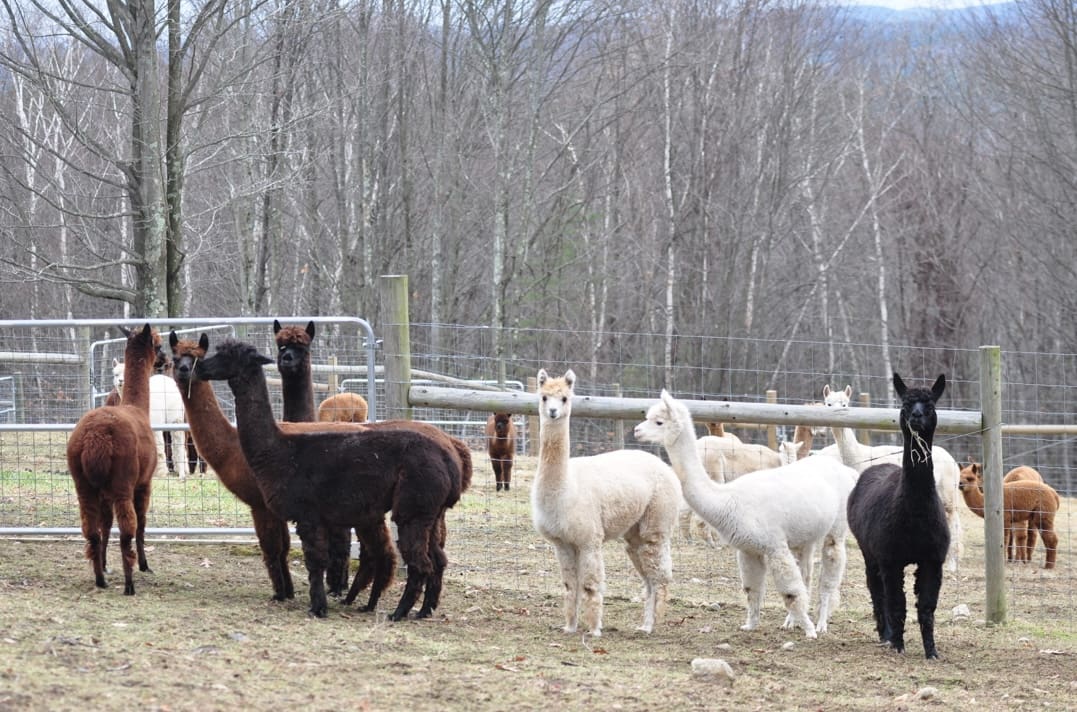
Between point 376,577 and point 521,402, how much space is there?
147 centimetres

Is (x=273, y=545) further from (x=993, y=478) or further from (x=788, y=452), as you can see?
(x=788, y=452)

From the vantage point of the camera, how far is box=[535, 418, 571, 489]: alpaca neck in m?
6.87

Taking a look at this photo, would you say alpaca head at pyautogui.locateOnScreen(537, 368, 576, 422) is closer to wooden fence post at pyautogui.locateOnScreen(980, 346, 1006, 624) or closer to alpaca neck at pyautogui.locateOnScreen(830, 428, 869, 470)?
wooden fence post at pyautogui.locateOnScreen(980, 346, 1006, 624)

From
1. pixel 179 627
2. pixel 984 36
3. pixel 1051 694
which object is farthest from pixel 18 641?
pixel 984 36

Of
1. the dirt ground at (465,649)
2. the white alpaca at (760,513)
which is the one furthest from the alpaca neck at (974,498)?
the white alpaca at (760,513)

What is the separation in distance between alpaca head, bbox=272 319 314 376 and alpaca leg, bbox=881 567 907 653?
374 cm

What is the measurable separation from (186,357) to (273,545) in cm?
121

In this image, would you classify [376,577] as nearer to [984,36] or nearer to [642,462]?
[642,462]

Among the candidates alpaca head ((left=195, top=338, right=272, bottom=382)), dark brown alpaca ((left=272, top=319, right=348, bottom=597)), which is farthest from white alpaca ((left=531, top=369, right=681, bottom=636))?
alpaca head ((left=195, top=338, right=272, bottom=382))

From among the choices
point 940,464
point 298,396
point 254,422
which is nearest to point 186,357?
point 254,422

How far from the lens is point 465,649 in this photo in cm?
617

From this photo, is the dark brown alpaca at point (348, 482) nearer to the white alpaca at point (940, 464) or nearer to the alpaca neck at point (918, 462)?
the alpaca neck at point (918, 462)

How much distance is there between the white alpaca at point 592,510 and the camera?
6.89m

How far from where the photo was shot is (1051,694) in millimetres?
6008
